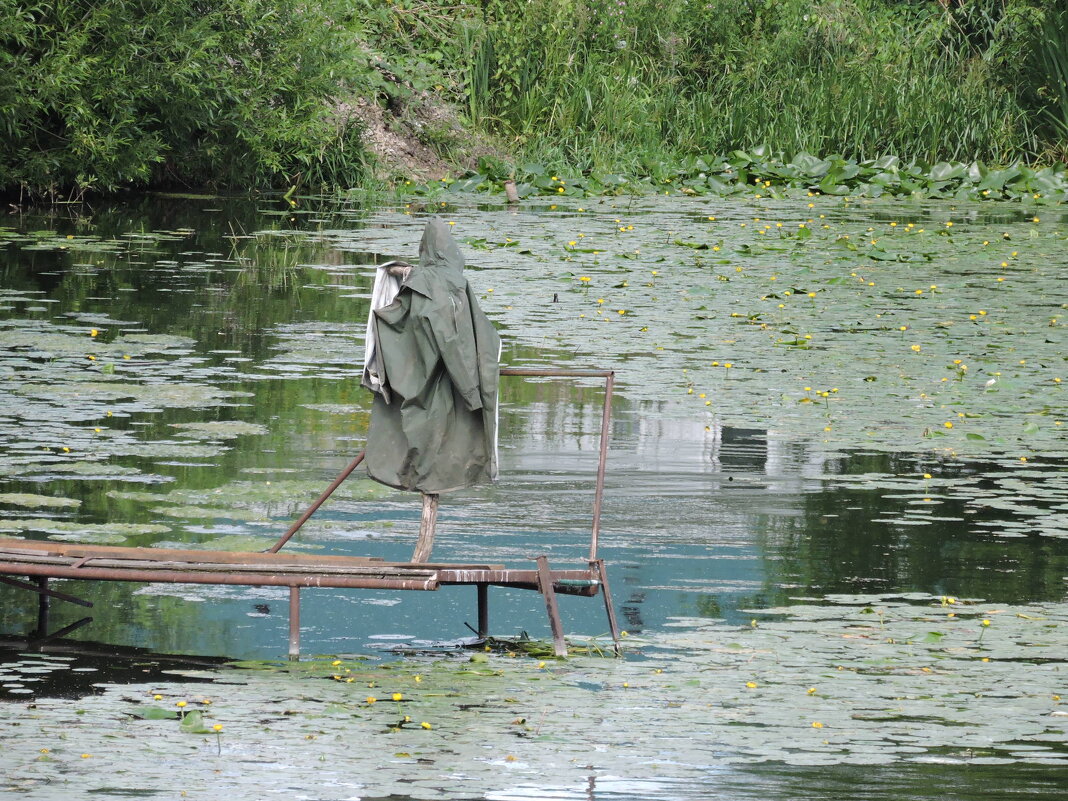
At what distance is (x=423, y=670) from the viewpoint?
577 centimetres

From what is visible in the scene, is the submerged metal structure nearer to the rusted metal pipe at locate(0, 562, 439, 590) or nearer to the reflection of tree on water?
the rusted metal pipe at locate(0, 562, 439, 590)

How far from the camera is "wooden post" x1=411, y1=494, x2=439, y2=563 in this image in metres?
6.29

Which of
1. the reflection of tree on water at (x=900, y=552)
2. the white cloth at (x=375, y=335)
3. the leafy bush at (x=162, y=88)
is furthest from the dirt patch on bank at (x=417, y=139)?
the white cloth at (x=375, y=335)

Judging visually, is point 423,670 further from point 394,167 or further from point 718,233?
point 394,167

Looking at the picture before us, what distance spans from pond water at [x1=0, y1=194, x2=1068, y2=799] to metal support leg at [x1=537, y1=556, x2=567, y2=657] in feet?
0.52

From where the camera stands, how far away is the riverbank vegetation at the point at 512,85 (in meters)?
18.0

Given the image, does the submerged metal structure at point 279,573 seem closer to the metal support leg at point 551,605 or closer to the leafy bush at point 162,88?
the metal support leg at point 551,605

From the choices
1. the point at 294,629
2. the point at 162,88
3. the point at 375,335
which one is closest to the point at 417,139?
the point at 162,88

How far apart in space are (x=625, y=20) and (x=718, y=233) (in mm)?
8148

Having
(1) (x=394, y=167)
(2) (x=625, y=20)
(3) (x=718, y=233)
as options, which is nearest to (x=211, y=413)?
(3) (x=718, y=233)

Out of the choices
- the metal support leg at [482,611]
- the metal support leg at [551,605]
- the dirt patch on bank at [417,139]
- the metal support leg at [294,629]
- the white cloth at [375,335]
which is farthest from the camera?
the dirt patch on bank at [417,139]

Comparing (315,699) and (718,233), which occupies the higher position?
(718,233)

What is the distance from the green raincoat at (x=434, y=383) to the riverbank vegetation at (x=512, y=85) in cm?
1194

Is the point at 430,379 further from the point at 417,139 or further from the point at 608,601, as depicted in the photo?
the point at 417,139
